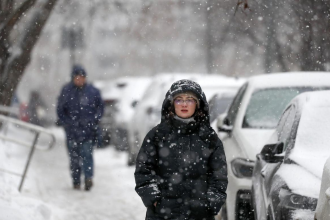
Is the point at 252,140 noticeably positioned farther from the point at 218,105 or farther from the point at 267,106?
the point at 218,105

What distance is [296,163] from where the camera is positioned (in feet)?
17.1

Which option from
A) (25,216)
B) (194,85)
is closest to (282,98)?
(25,216)

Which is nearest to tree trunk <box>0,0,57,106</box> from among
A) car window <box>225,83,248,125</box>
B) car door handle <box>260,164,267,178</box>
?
car window <box>225,83,248,125</box>

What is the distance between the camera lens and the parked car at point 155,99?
12367 mm

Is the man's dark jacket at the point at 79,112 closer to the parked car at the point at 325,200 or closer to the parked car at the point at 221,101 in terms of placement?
the parked car at the point at 221,101

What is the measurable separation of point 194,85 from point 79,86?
20.4 ft

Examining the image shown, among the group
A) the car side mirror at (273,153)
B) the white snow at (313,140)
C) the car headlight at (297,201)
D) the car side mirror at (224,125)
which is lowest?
the car headlight at (297,201)

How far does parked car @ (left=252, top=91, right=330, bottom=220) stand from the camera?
4723 mm

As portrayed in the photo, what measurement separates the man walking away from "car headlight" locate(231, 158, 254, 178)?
12.1ft

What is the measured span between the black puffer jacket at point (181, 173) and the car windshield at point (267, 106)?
11.4ft

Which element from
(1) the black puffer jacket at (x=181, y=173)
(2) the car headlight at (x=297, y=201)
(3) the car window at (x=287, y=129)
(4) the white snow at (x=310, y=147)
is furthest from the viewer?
(3) the car window at (x=287, y=129)

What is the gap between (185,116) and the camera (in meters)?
4.68

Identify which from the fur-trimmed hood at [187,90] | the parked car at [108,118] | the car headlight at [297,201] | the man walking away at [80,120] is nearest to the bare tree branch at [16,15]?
the man walking away at [80,120]

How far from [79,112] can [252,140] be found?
152 inches
